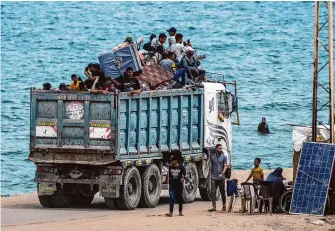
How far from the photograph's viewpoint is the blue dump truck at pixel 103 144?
3391cm

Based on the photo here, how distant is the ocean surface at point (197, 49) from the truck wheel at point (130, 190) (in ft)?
45.4

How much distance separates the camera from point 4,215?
33344 mm

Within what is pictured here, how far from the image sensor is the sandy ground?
30.1 m

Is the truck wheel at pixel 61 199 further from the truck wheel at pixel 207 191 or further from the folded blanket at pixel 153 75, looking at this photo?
the truck wheel at pixel 207 191

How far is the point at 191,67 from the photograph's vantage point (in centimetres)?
3747

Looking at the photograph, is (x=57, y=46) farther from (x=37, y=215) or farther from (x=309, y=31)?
(x=37, y=215)

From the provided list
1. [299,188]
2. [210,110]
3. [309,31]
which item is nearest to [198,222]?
[299,188]

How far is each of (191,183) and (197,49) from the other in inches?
2801

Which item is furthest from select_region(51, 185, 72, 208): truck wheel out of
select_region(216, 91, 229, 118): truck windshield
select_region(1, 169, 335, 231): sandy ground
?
select_region(216, 91, 229, 118): truck windshield

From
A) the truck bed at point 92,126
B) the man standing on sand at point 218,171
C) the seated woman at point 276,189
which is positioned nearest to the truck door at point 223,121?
the truck bed at point 92,126

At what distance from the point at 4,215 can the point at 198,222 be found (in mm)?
5176

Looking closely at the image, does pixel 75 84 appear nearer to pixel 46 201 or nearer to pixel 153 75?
pixel 153 75

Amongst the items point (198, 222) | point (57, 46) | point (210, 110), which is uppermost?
point (57, 46)

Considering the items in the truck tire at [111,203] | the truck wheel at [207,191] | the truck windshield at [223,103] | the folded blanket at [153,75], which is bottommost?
the truck tire at [111,203]
